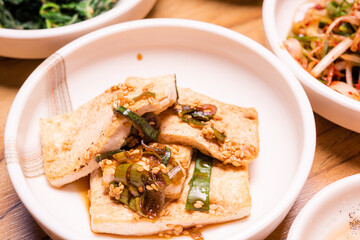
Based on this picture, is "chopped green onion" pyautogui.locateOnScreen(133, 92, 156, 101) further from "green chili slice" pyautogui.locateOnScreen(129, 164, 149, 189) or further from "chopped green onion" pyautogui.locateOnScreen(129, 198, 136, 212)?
"chopped green onion" pyautogui.locateOnScreen(129, 198, 136, 212)

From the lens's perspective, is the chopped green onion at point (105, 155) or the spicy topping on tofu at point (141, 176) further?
the chopped green onion at point (105, 155)

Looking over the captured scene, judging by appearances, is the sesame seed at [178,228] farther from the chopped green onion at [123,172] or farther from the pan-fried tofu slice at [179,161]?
the chopped green onion at [123,172]

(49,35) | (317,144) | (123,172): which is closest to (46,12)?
(49,35)

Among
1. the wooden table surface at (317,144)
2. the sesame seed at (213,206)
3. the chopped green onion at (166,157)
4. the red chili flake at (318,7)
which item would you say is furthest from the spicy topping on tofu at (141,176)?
the red chili flake at (318,7)

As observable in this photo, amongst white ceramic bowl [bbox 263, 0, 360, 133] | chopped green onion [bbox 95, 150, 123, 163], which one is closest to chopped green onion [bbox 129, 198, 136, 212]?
chopped green onion [bbox 95, 150, 123, 163]

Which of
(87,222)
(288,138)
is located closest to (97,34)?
(87,222)
